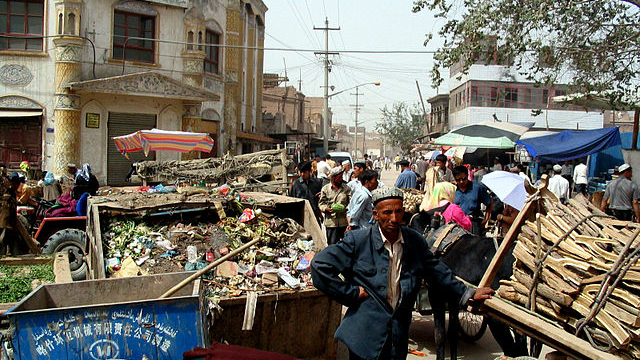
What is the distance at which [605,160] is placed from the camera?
2328 cm

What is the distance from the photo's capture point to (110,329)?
4039 millimetres

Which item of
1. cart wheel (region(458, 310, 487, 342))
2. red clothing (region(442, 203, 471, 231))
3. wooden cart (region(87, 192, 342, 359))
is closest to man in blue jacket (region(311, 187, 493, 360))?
A: wooden cart (region(87, 192, 342, 359))

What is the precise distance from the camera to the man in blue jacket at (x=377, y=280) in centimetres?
369

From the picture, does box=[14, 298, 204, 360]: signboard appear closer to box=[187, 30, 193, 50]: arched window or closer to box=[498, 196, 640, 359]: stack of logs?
box=[498, 196, 640, 359]: stack of logs

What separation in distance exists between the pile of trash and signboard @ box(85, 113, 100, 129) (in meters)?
15.8

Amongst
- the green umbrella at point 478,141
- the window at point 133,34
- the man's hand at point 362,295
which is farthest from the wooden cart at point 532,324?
the window at point 133,34

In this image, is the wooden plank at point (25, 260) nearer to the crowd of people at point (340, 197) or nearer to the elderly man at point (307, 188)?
the crowd of people at point (340, 197)

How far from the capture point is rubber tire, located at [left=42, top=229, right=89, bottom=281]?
9906mm

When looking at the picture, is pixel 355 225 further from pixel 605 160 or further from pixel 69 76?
pixel 605 160

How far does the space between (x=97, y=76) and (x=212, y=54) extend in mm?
6064

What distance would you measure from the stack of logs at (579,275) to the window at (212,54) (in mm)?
23212

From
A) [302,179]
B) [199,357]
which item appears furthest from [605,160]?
[199,357]

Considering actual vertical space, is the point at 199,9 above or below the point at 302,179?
above

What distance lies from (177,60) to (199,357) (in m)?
21.6
